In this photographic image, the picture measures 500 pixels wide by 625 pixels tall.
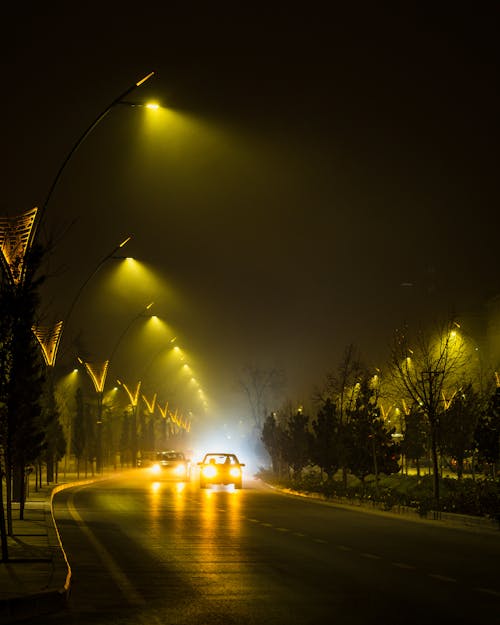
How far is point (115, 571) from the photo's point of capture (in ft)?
52.9

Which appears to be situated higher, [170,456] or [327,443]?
[327,443]

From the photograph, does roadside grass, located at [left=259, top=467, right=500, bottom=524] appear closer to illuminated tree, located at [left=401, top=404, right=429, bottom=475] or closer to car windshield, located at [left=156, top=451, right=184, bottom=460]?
illuminated tree, located at [left=401, top=404, right=429, bottom=475]

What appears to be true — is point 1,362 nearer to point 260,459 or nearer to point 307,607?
point 307,607

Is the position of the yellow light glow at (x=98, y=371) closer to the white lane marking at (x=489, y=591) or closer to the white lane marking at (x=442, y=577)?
the white lane marking at (x=442, y=577)

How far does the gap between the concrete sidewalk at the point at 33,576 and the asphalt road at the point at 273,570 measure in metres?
0.30

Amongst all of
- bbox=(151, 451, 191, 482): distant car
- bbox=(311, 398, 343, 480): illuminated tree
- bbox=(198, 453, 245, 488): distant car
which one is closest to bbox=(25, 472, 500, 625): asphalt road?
bbox=(311, 398, 343, 480): illuminated tree

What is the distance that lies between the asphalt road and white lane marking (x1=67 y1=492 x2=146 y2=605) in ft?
0.07

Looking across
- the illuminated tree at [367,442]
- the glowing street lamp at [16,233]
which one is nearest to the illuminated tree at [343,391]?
the illuminated tree at [367,442]

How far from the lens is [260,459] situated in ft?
332

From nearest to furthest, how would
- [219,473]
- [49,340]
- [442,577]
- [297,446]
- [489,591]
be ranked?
1. [489,591]
2. [442,577]
3. [49,340]
4. [219,473]
5. [297,446]

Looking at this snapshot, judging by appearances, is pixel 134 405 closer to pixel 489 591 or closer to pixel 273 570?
pixel 273 570

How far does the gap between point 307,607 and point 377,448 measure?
30350 mm

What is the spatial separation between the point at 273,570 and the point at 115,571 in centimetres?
236

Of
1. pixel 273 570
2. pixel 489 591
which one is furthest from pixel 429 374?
pixel 489 591
